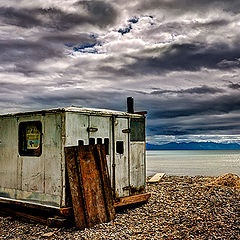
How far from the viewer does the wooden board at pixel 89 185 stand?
815 centimetres

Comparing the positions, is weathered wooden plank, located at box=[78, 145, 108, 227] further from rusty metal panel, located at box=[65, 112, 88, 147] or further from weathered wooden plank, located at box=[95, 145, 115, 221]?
rusty metal panel, located at box=[65, 112, 88, 147]

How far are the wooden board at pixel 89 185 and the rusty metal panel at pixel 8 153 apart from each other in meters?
2.64

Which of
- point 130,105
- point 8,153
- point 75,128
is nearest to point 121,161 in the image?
point 75,128

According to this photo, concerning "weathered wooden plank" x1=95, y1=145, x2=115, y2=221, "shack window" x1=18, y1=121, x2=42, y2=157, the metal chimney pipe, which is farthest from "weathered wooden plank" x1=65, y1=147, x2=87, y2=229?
the metal chimney pipe

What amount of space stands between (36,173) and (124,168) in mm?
2811

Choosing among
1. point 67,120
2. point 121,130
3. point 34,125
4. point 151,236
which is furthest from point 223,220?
point 34,125

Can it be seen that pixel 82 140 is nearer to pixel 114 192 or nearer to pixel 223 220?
pixel 114 192

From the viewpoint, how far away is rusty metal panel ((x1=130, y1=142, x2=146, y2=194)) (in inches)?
409

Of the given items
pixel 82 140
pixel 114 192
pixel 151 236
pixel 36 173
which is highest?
pixel 82 140

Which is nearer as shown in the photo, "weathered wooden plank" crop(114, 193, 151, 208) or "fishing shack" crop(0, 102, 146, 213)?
"fishing shack" crop(0, 102, 146, 213)

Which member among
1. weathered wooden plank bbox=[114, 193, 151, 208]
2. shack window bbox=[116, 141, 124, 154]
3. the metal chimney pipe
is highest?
the metal chimney pipe

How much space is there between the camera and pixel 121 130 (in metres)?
10.1

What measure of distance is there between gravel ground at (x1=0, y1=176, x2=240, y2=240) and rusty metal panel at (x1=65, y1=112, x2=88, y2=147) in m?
2.38

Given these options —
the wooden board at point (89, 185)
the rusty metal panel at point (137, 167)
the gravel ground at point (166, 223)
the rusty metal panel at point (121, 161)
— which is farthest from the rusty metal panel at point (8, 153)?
the rusty metal panel at point (137, 167)
